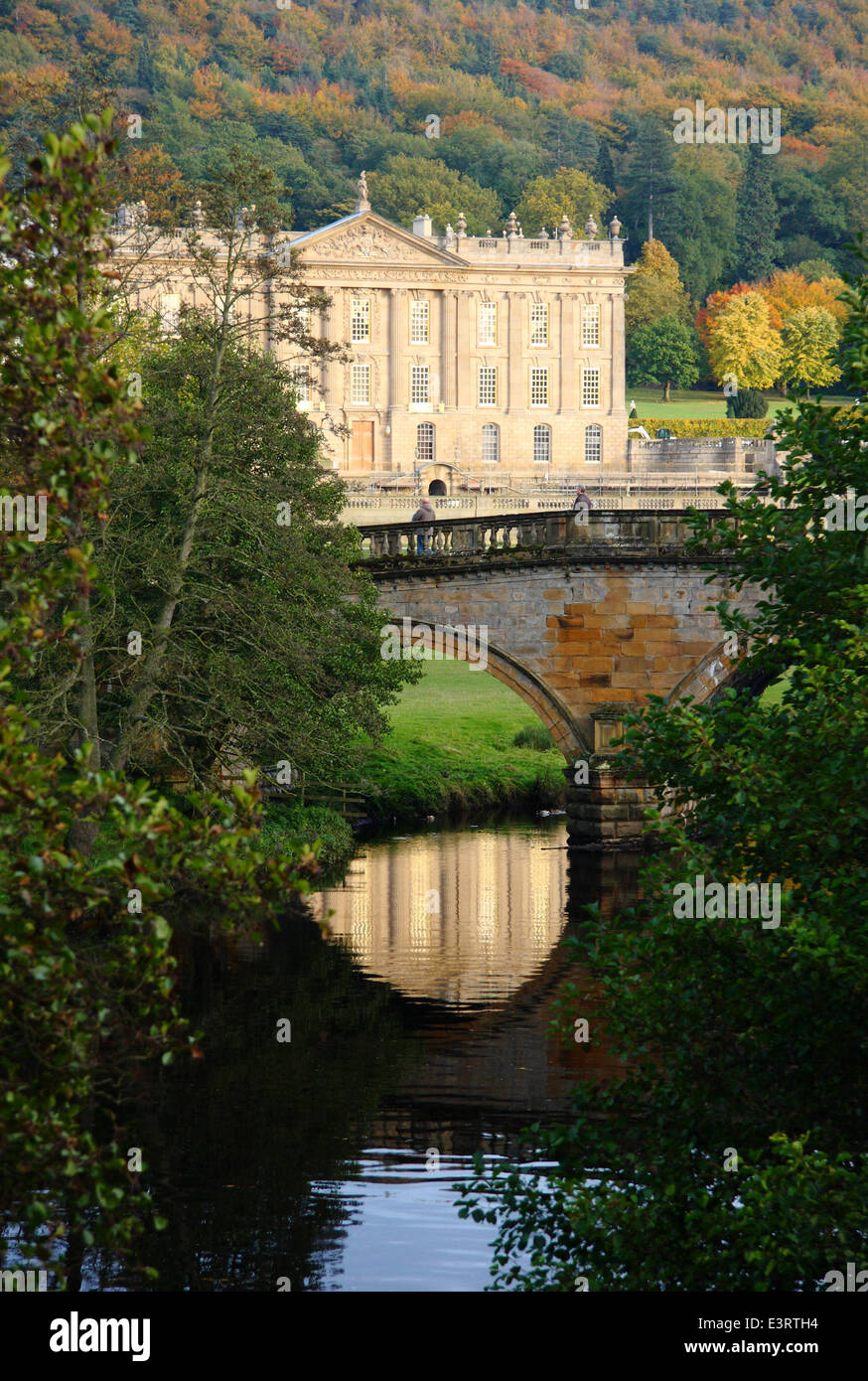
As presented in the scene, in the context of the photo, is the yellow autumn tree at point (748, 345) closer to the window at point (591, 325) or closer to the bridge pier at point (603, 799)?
the window at point (591, 325)

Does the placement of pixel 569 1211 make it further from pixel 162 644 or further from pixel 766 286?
pixel 766 286

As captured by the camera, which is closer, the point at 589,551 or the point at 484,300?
the point at 589,551

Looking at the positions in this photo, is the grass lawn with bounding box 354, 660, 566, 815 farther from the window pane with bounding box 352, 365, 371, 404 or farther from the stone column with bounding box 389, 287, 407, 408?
the stone column with bounding box 389, 287, 407, 408

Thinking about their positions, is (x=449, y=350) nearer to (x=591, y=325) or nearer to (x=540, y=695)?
(x=591, y=325)

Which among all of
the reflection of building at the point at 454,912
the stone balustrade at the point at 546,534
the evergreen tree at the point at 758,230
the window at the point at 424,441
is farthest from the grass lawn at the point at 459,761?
the evergreen tree at the point at 758,230

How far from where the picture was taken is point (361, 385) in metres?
104

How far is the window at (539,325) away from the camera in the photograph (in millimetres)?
106500

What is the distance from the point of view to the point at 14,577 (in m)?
9.18

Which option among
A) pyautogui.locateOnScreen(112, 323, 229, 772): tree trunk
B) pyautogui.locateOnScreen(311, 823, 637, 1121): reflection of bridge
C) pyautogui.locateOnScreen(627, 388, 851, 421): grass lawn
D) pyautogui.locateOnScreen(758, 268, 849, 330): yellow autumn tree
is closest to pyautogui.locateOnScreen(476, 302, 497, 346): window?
pyautogui.locateOnScreen(627, 388, 851, 421): grass lawn

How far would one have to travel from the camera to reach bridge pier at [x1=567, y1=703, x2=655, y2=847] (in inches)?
1395

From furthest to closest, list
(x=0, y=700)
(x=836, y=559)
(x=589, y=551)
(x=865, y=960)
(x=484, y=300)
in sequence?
(x=484, y=300), (x=589, y=551), (x=0, y=700), (x=836, y=559), (x=865, y=960)

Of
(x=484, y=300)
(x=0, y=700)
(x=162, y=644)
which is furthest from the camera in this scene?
(x=484, y=300)

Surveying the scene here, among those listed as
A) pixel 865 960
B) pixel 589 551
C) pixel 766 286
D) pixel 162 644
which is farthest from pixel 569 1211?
pixel 766 286

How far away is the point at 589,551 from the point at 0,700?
16.5 meters
